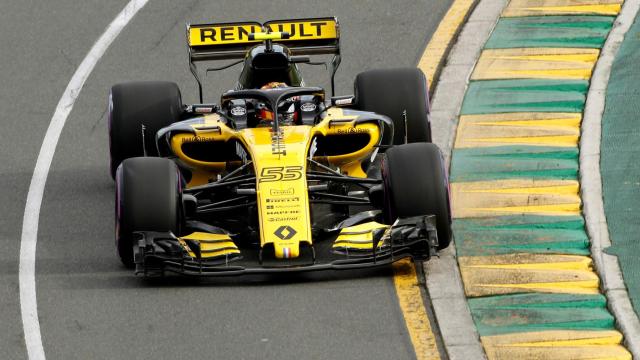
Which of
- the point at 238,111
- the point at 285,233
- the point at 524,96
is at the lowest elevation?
the point at 285,233

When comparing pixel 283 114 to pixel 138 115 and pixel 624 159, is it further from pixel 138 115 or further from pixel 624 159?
pixel 624 159

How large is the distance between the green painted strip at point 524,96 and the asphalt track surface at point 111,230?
1.40 meters

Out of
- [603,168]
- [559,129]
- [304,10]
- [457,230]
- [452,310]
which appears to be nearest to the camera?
[452,310]

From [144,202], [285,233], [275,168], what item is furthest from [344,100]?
[144,202]

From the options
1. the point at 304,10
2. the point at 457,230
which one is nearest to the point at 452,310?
the point at 457,230

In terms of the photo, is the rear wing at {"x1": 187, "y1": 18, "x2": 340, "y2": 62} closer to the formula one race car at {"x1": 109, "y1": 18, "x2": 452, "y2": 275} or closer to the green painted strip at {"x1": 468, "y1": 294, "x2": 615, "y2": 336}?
the formula one race car at {"x1": 109, "y1": 18, "x2": 452, "y2": 275}

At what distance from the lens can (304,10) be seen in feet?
75.6

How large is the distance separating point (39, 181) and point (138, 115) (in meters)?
1.50

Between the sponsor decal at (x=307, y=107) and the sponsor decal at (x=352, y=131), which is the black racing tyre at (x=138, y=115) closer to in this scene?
the sponsor decal at (x=307, y=107)

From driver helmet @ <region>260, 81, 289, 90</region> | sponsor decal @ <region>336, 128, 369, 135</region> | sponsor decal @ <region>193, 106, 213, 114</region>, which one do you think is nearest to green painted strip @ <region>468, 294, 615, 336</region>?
sponsor decal @ <region>336, 128, 369, 135</region>

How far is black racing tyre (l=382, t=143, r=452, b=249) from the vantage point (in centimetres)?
1587

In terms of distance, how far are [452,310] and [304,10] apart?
857 cm

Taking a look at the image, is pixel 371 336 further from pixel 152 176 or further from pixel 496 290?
pixel 152 176

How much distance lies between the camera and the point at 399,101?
17953 millimetres
